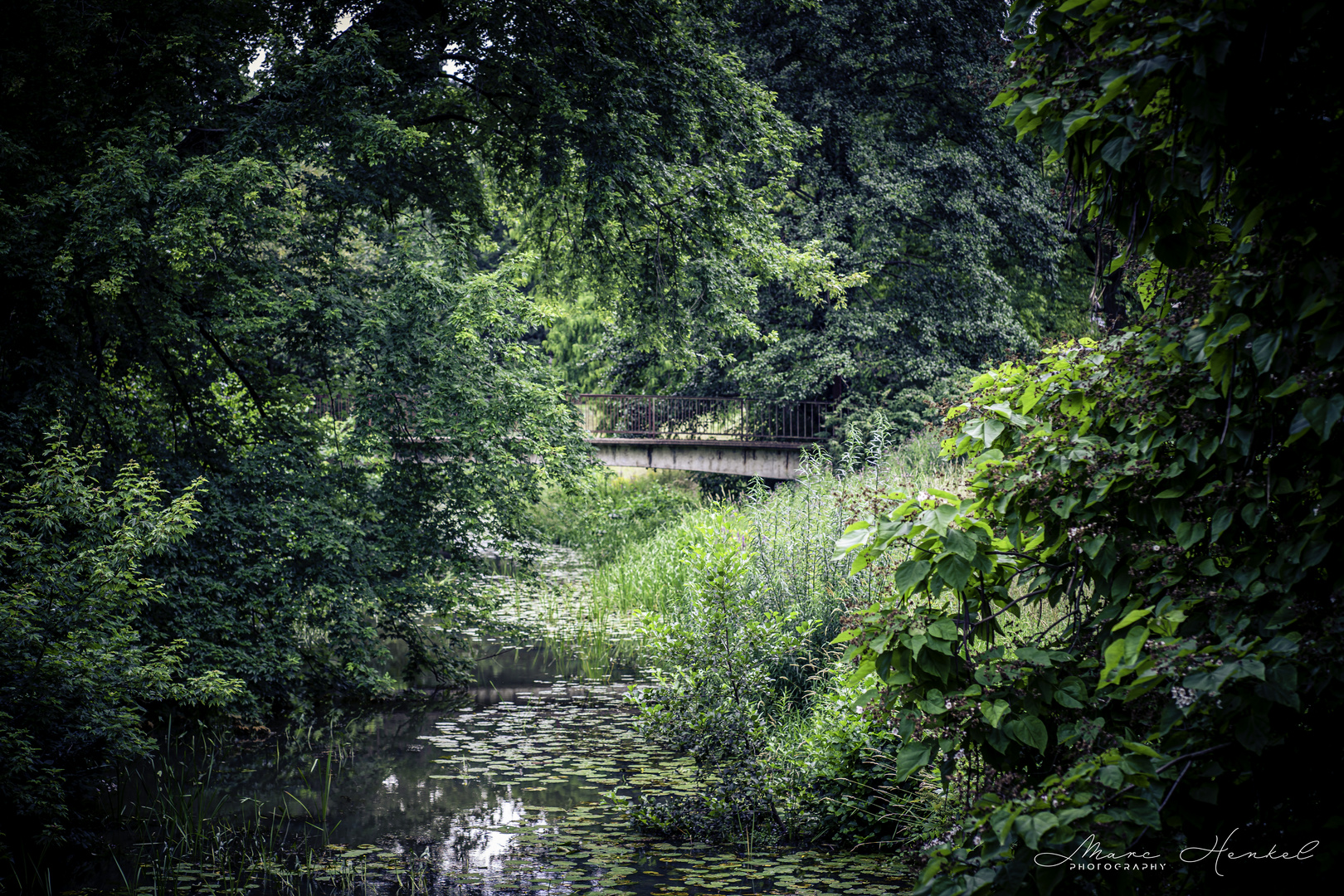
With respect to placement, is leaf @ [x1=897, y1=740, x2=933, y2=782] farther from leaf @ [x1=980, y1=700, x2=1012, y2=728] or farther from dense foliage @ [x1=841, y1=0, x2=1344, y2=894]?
leaf @ [x1=980, y1=700, x2=1012, y2=728]

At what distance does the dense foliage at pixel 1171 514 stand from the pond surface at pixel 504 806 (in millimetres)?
2610

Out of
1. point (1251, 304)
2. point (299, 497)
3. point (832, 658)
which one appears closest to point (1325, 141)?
point (1251, 304)

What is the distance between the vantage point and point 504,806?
6.53 metres

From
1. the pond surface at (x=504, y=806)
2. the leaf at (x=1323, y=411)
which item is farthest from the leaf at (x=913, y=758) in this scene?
the pond surface at (x=504, y=806)

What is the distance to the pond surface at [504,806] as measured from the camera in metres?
5.06

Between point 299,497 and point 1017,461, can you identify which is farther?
point 299,497

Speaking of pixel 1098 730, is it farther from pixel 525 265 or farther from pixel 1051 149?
pixel 525 265

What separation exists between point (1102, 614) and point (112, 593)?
19.9 ft

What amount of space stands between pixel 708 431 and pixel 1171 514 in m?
22.9

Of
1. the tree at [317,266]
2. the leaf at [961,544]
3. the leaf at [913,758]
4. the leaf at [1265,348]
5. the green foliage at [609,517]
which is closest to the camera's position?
the leaf at [1265,348]

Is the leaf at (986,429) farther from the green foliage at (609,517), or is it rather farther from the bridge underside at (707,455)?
the bridge underside at (707,455)

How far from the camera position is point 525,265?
10.2m

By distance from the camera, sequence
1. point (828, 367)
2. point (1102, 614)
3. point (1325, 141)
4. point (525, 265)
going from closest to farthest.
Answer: point (1325, 141), point (1102, 614), point (525, 265), point (828, 367)

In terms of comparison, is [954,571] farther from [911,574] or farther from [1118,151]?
[1118,151]
